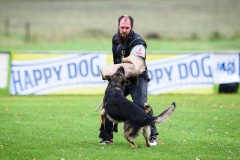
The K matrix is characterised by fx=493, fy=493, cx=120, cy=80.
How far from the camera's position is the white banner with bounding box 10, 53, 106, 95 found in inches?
656

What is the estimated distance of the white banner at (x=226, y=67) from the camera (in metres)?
17.6

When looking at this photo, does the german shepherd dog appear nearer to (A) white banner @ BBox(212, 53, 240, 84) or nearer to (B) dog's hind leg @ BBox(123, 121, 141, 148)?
(B) dog's hind leg @ BBox(123, 121, 141, 148)

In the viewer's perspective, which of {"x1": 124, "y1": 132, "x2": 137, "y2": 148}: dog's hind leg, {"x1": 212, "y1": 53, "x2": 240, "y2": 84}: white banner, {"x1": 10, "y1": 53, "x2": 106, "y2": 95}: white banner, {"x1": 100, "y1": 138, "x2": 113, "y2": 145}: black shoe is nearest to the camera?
{"x1": 124, "y1": 132, "x2": 137, "y2": 148}: dog's hind leg

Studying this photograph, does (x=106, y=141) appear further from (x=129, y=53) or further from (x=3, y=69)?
(x=3, y=69)

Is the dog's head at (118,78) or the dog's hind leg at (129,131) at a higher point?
the dog's head at (118,78)

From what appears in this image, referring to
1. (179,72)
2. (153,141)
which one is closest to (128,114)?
(153,141)

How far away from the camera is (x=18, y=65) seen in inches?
656

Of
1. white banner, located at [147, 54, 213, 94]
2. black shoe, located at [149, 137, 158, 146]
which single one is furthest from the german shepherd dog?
white banner, located at [147, 54, 213, 94]

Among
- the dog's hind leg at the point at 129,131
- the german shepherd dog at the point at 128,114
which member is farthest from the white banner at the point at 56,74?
the dog's hind leg at the point at 129,131

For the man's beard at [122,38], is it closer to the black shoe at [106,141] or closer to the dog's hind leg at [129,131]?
the dog's hind leg at [129,131]

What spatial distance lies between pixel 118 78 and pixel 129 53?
21.8 inches

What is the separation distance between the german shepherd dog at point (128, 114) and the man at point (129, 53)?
45 cm

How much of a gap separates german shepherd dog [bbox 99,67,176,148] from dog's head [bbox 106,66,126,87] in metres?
0.02

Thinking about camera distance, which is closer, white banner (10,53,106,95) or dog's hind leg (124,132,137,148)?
dog's hind leg (124,132,137,148)
